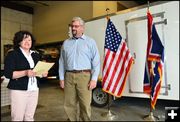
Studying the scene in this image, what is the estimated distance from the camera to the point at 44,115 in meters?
3.54

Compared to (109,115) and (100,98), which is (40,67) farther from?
(100,98)

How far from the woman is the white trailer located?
216 centimetres

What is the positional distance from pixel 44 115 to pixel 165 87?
1.99m

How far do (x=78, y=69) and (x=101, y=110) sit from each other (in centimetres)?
174

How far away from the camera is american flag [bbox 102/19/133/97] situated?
130 inches

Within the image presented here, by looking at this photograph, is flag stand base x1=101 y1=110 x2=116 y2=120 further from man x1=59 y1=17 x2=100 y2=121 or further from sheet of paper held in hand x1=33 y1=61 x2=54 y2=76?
sheet of paper held in hand x1=33 y1=61 x2=54 y2=76

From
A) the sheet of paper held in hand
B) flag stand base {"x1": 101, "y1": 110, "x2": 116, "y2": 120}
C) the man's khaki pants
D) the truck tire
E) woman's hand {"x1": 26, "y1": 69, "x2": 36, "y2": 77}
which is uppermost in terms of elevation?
the sheet of paper held in hand

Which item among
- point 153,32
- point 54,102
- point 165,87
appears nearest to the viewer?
point 153,32

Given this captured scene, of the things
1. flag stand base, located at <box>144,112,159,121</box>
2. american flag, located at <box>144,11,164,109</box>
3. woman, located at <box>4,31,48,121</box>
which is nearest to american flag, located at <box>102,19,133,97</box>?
american flag, located at <box>144,11,164,109</box>

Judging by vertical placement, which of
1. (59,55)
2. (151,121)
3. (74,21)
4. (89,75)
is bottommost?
(151,121)

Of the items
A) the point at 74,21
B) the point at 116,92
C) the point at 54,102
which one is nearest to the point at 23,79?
the point at 74,21

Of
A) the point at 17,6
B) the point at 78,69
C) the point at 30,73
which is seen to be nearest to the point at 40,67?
the point at 30,73

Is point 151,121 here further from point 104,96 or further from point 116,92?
point 104,96

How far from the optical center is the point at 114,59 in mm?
3326
